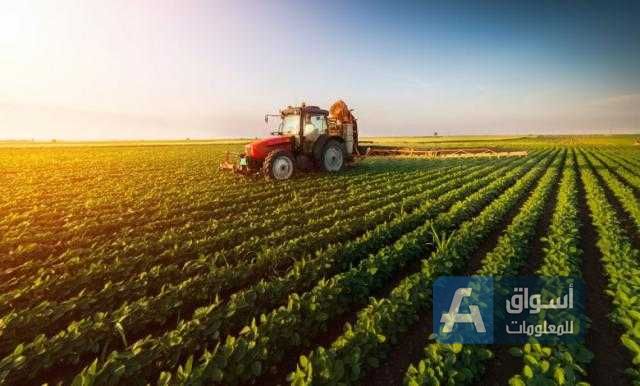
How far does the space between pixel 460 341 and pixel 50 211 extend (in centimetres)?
1092

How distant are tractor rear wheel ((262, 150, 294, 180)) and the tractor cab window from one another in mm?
1326

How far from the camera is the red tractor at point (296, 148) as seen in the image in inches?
560

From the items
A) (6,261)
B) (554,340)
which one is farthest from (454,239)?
(6,261)

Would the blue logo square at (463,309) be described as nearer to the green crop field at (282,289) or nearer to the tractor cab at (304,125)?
the green crop field at (282,289)

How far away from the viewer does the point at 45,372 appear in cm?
356

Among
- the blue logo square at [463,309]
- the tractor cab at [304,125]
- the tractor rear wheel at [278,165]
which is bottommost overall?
the blue logo square at [463,309]

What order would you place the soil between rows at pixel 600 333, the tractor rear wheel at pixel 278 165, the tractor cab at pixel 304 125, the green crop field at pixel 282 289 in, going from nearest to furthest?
the green crop field at pixel 282 289, the soil between rows at pixel 600 333, the tractor rear wheel at pixel 278 165, the tractor cab at pixel 304 125

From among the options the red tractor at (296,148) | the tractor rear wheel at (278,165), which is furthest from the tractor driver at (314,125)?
the tractor rear wheel at (278,165)

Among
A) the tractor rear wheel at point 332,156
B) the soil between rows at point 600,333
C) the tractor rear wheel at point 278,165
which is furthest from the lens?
the tractor rear wheel at point 332,156

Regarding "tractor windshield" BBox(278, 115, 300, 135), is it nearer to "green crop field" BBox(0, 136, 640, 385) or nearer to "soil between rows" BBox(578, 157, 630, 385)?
"green crop field" BBox(0, 136, 640, 385)

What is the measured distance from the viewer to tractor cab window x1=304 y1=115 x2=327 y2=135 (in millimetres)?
14703

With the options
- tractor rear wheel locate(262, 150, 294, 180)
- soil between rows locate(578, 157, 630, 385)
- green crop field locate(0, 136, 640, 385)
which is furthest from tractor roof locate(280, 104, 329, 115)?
soil between rows locate(578, 157, 630, 385)

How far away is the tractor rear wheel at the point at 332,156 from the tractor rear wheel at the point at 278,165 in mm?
1695

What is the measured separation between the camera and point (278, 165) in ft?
46.9
